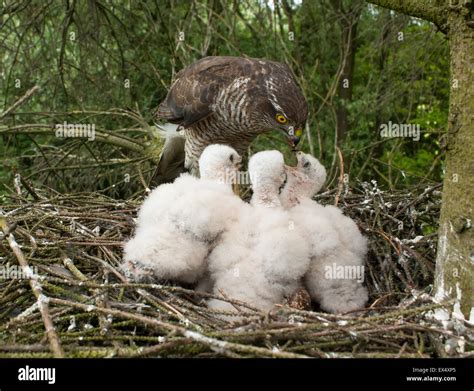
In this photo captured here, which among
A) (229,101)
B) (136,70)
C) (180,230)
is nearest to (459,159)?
(180,230)

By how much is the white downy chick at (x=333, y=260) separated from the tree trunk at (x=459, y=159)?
1.99 feet

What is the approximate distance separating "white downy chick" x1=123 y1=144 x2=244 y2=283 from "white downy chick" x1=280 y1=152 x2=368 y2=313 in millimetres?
414

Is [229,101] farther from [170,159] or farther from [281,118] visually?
[170,159]

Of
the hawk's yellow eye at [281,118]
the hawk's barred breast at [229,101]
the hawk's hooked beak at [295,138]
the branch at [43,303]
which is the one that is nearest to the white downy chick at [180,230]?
the branch at [43,303]

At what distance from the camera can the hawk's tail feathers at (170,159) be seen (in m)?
5.41

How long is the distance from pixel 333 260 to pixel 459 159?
90 centimetres

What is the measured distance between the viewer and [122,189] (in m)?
6.32

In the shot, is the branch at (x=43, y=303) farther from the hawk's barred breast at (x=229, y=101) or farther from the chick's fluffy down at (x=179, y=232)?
the hawk's barred breast at (x=229, y=101)

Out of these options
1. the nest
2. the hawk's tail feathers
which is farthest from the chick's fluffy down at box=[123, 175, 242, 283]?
the hawk's tail feathers

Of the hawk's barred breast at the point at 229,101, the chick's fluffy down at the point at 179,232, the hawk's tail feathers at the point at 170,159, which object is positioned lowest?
the chick's fluffy down at the point at 179,232

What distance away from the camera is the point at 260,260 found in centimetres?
308

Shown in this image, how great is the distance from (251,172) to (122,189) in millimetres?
3155

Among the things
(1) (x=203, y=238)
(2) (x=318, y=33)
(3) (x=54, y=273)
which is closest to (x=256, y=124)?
(1) (x=203, y=238)

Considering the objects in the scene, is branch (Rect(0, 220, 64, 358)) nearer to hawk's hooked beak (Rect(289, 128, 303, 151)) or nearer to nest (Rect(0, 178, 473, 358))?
nest (Rect(0, 178, 473, 358))
